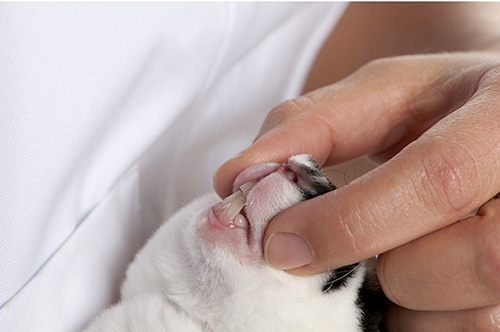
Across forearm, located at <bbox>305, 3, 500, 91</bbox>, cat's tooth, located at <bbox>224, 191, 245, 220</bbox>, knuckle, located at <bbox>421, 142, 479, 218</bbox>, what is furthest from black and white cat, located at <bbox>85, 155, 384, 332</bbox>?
forearm, located at <bbox>305, 3, 500, 91</bbox>

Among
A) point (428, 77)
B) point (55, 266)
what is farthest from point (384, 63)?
point (55, 266)

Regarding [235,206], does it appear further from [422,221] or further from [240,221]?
[422,221]

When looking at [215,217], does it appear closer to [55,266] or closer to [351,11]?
[55,266]

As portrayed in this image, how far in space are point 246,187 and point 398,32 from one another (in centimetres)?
72

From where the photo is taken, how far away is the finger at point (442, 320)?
559 mm

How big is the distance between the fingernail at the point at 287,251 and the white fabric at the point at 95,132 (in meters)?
0.20

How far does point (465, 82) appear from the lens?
67cm

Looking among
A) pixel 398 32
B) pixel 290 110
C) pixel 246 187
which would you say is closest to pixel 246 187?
pixel 246 187

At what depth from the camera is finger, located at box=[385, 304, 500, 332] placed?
559 mm

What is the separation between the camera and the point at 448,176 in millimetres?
493

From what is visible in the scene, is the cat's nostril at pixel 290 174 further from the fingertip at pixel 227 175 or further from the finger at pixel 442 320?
the finger at pixel 442 320

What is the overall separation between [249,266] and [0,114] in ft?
0.89

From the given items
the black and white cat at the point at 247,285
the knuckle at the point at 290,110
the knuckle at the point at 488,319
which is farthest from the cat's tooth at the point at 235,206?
the knuckle at the point at 488,319

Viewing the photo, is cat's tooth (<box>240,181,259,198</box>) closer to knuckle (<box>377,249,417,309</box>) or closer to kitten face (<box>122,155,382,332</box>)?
kitten face (<box>122,155,382,332</box>)
